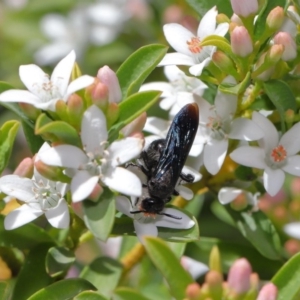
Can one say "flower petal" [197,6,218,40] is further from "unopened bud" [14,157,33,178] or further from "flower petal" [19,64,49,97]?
"unopened bud" [14,157,33,178]

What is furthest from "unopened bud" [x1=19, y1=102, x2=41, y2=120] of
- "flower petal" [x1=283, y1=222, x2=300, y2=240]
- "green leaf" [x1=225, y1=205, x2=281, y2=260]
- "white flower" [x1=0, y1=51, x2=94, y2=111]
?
"flower petal" [x1=283, y1=222, x2=300, y2=240]

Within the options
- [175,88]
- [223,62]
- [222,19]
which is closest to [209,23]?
[222,19]

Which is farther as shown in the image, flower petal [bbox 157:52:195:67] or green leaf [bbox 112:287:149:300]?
flower petal [bbox 157:52:195:67]

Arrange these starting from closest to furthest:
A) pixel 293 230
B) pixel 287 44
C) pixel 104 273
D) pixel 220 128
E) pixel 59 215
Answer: pixel 59 215
pixel 287 44
pixel 220 128
pixel 104 273
pixel 293 230

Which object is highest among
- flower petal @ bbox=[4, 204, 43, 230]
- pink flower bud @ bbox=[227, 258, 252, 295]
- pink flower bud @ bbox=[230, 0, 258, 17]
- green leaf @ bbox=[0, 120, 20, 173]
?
pink flower bud @ bbox=[230, 0, 258, 17]

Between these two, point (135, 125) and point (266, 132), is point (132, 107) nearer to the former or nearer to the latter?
point (135, 125)

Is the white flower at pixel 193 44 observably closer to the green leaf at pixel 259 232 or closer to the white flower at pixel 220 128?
the white flower at pixel 220 128
